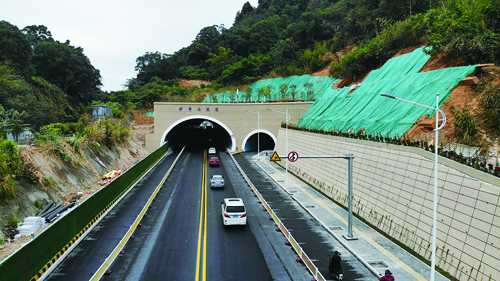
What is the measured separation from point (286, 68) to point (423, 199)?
63.6 m

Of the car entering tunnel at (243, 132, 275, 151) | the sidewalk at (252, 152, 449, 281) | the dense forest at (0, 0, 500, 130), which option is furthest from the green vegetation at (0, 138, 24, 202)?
the car entering tunnel at (243, 132, 275, 151)

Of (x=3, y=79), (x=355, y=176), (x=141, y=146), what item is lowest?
(x=141, y=146)

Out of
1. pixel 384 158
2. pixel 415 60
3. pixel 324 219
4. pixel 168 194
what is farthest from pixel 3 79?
pixel 415 60

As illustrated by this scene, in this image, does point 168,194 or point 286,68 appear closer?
point 168,194

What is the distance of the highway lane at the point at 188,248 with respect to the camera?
12.8 m

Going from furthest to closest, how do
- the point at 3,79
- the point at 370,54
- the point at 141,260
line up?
the point at 370,54, the point at 3,79, the point at 141,260

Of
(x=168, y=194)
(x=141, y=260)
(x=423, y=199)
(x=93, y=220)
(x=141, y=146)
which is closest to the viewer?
(x=141, y=260)

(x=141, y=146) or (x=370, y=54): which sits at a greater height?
(x=370, y=54)

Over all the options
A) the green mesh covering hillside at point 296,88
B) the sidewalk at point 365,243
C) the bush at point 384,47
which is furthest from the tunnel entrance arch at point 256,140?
the sidewalk at point 365,243

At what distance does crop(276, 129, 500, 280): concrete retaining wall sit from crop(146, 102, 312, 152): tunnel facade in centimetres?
2950

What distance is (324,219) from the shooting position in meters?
20.3

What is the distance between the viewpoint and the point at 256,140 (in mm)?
60281

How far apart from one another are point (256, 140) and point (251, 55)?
4059cm

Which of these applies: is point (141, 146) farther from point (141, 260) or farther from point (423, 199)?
point (423, 199)
